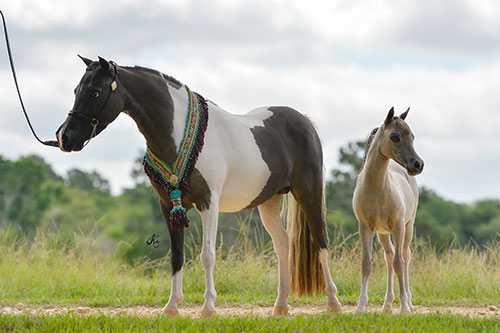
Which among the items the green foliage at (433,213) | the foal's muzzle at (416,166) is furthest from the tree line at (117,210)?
the foal's muzzle at (416,166)

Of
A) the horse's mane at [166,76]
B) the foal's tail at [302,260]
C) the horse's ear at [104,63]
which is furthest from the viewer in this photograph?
the foal's tail at [302,260]

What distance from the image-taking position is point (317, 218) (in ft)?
24.1

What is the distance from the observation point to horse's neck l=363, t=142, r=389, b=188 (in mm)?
7215

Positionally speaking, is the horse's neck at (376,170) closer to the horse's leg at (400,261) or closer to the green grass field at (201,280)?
the horse's leg at (400,261)

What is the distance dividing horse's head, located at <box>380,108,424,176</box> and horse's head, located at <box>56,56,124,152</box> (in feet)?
9.43

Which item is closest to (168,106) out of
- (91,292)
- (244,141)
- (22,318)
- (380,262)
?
(244,141)

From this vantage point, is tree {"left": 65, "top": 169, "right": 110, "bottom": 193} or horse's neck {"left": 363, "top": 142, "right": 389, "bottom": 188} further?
tree {"left": 65, "top": 169, "right": 110, "bottom": 193}

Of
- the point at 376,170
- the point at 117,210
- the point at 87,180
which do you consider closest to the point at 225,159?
the point at 376,170

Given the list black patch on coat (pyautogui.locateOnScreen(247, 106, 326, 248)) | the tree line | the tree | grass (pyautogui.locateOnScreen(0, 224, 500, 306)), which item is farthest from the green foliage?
the tree

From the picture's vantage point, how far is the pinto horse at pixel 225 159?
5.96 meters

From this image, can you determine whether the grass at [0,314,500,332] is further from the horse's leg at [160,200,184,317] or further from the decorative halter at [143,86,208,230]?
the decorative halter at [143,86,208,230]

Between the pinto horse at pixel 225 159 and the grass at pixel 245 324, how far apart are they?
1.44ft

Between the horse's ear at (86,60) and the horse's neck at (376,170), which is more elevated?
the horse's ear at (86,60)

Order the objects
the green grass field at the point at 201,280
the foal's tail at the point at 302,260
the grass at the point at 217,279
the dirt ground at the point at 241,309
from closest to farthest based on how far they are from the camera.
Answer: the foal's tail at the point at 302,260 < the dirt ground at the point at 241,309 < the green grass field at the point at 201,280 < the grass at the point at 217,279
